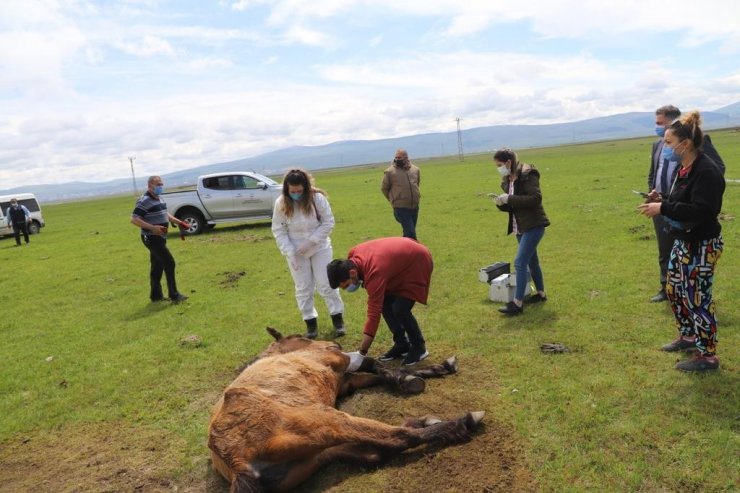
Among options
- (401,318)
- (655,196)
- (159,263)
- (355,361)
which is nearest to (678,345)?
(655,196)

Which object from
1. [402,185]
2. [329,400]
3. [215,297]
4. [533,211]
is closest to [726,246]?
[533,211]

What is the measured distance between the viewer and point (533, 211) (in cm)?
666

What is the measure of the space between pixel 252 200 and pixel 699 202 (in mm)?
15903

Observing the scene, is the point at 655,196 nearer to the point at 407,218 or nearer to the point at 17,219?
the point at 407,218

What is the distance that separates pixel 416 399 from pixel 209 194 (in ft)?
51.0

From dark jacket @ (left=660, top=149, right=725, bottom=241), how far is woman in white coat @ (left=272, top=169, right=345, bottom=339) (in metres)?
3.66

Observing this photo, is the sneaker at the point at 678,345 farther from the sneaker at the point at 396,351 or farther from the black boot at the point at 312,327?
the black boot at the point at 312,327

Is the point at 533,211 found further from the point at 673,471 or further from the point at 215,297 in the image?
A: the point at 215,297

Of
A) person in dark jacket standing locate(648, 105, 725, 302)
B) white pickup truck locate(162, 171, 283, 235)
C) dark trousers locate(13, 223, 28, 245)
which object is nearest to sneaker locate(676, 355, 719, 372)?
person in dark jacket standing locate(648, 105, 725, 302)

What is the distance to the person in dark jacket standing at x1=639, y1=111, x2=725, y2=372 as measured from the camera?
14.1ft

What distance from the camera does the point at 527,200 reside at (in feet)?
21.5

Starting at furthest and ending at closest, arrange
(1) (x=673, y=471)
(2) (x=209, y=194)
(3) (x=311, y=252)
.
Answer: (2) (x=209, y=194) → (3) (x=311, y=252) → (1) (x=673, y=471)

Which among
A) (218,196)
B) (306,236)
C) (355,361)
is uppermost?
(218,196)

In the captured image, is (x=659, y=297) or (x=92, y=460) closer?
(x=92, y=460)
